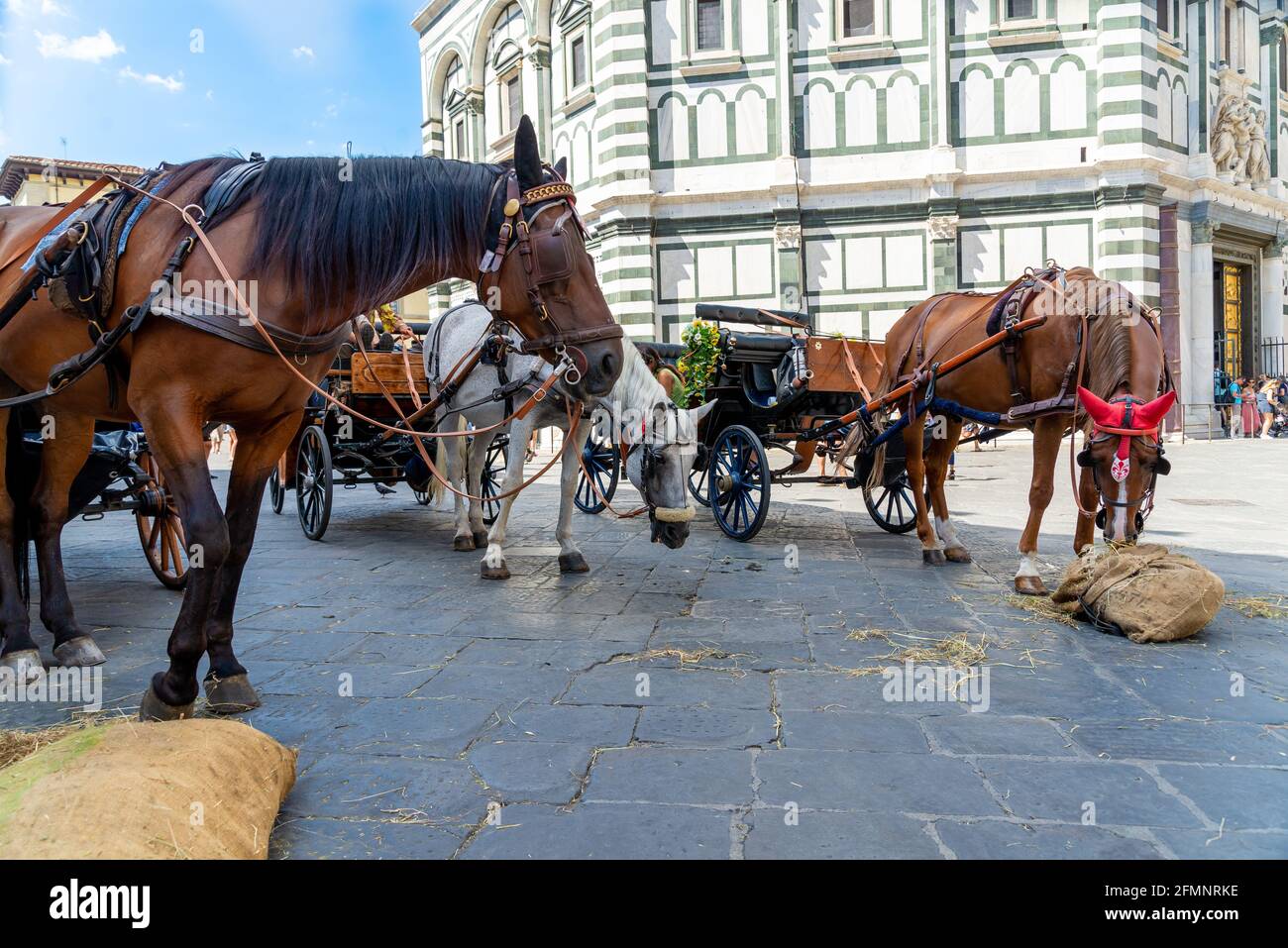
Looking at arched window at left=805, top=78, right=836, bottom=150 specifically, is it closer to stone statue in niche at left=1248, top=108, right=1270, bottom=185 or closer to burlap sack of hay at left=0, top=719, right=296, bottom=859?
stone statue in niche at left=1248, top=108, right=1270, bottom=185

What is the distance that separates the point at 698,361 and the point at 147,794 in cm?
642

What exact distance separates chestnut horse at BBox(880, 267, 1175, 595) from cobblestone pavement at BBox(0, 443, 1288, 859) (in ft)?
2.12

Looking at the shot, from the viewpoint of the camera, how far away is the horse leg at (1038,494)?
17.2 ft

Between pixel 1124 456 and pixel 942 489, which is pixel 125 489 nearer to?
pixel 942 489

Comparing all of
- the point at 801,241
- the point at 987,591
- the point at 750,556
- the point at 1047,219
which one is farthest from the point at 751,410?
the point at 1047,219

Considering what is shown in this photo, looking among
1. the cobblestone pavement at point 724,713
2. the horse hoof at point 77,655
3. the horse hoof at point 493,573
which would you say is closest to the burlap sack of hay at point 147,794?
the cobblestone pavement at point 724,713

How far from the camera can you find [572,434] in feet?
18.0

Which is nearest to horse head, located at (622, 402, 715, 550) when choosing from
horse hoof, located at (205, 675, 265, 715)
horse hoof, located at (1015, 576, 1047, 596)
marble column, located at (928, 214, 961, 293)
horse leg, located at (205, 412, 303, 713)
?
horse hoof, located at (1015, 576, 1047, 596)

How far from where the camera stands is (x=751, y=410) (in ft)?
26.3

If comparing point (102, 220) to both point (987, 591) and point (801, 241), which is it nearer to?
point (987, 591)

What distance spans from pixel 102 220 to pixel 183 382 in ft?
2.67

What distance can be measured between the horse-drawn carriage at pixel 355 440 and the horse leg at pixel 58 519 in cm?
345

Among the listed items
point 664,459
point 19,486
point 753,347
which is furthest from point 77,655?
point 753,347

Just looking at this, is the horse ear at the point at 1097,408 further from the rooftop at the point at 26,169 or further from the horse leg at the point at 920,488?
the rooftop at the point at 26,169
